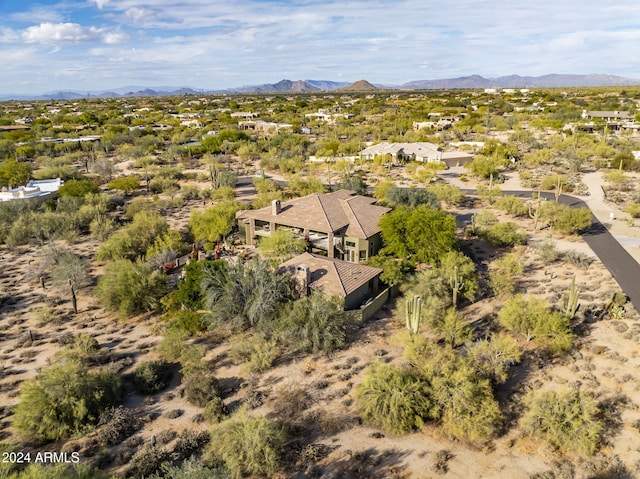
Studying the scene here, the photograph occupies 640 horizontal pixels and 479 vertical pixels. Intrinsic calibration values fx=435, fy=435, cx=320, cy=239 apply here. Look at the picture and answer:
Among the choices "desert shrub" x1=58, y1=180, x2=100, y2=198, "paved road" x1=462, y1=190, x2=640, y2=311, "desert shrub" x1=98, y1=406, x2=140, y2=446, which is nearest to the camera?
"desert shrub" x1=98, y1=406, x2=140, y2=446

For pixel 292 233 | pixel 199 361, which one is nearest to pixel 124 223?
pixel 292 233

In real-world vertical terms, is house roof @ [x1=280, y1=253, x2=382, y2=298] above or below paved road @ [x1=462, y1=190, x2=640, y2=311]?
above

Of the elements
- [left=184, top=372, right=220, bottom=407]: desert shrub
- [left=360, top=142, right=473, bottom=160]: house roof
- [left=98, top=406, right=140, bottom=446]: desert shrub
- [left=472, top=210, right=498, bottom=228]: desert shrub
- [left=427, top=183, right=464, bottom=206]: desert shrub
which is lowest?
[left=98, top=406, right=140, bottom=446]: desert shrub

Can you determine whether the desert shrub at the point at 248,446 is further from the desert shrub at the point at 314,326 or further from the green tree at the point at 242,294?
the green tree at the point at 242,294

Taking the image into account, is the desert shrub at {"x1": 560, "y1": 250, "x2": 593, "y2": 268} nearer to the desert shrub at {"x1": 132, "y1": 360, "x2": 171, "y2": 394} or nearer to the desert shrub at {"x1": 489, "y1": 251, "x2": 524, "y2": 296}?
the desert shrub at {"x1": 489, "y1": 251, "x2": 524, "y2": 296}

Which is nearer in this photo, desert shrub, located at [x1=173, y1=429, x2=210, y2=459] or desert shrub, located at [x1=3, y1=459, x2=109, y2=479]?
desert shrub, located at [x1=3, y1=459, x2=109, y2=479]

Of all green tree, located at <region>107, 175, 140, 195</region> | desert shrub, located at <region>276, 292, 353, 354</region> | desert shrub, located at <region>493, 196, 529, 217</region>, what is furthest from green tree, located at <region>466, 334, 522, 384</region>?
green tree, located at <region>107, 175, 140, 195</region>

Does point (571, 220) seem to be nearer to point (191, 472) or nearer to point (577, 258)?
point (577, 258)
